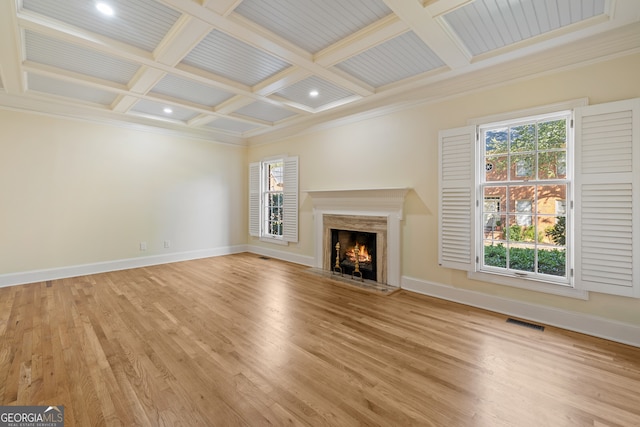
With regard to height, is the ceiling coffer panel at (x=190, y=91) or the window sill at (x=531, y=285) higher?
the ceiling coffer panel at (x=190, y=91)

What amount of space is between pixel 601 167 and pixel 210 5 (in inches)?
144

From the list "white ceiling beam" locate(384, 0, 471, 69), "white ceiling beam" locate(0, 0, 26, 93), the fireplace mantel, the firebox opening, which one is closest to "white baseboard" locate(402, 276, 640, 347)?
the firebox opening

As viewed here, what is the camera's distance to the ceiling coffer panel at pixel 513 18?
7.13 feet

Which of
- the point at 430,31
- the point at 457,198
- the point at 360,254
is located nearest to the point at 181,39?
the point at 430,31

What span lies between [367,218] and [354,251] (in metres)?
0.69

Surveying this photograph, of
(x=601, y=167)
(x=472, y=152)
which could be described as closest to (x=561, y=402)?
(x=601, y=167)

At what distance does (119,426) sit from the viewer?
152 cm

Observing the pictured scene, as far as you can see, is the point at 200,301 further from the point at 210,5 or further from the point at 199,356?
the point at 210,5

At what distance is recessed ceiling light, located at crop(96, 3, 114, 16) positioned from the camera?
86.8 inches

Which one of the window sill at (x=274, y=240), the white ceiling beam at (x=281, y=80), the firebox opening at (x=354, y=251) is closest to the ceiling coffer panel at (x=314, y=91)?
the white ceiling beam at (x=281, y=80)

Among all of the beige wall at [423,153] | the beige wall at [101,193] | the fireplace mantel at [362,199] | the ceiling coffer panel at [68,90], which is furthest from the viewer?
the beige wall at [101,193]

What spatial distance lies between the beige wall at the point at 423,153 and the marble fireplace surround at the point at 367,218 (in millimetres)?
142

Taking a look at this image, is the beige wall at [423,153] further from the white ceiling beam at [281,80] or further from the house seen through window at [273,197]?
the white ceiling beam at [281,80]

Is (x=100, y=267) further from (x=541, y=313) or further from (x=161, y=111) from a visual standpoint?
(x=541, y=313)
